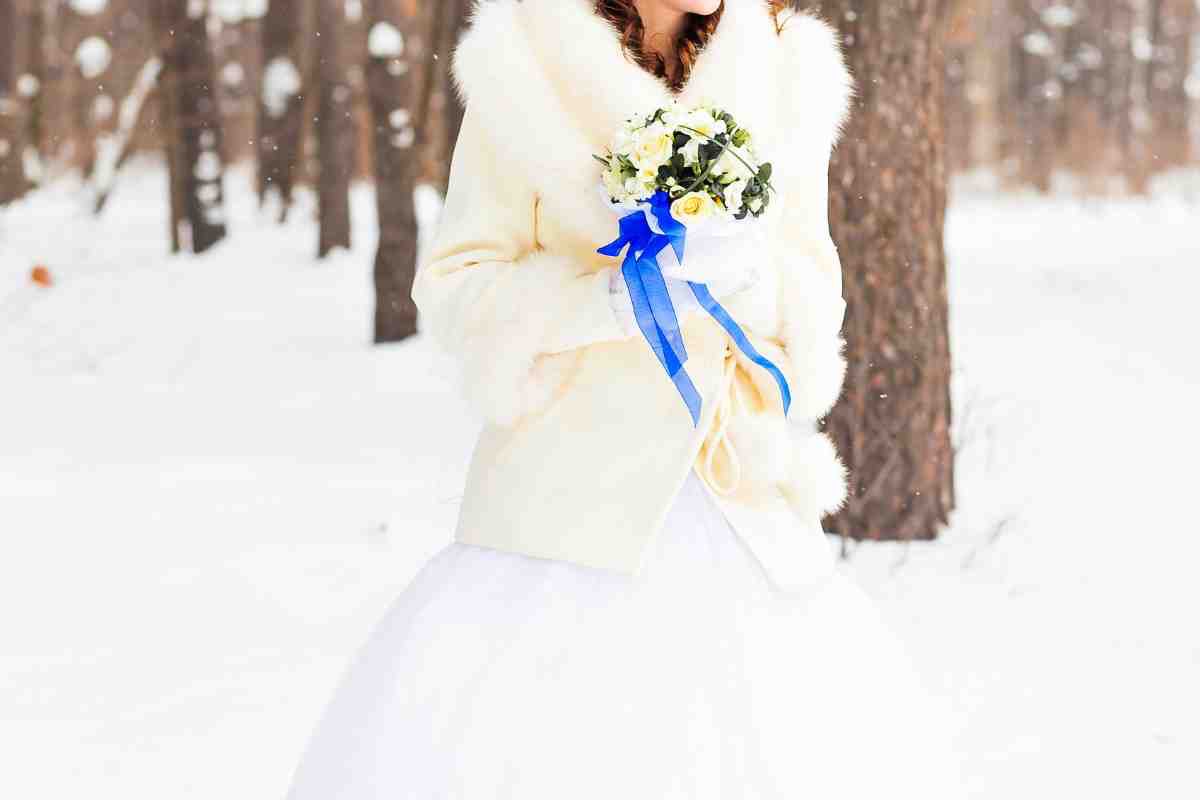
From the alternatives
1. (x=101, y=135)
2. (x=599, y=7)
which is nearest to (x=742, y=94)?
(x=599, y=7)

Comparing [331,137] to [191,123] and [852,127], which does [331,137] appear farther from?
[852,127]

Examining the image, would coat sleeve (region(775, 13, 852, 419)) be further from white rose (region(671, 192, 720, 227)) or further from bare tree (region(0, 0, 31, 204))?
bare tree (region(0, 0, 31, 204))

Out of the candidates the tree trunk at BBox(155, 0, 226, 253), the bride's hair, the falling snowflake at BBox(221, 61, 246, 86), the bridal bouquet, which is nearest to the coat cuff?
the bridal bouquet

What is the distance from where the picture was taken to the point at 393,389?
9.41 meters

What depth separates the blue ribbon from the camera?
2.66 meters

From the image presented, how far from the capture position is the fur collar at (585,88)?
285cm

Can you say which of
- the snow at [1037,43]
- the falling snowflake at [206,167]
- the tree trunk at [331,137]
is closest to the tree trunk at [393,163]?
the tree trunk at [331,137]

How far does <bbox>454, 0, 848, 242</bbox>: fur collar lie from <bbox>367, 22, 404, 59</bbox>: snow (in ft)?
26.6

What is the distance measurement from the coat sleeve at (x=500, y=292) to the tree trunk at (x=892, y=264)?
3095 millimetres

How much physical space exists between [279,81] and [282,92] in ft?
0.71

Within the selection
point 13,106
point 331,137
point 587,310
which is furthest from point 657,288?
point 13,106

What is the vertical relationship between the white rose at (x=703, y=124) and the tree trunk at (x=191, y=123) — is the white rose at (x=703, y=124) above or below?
above

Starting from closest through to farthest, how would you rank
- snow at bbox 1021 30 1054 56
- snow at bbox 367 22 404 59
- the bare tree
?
snow at bbox 367 22 404 59, the bare tree, snow at bbox 1021 30 1054 56

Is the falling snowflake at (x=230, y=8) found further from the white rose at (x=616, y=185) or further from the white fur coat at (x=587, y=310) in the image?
the white rose at (x=616, y=185)
